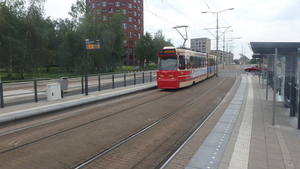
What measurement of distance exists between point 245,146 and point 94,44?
10.3 meters

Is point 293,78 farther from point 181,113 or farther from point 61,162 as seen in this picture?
point 61,162

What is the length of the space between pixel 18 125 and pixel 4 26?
27195 millimetres

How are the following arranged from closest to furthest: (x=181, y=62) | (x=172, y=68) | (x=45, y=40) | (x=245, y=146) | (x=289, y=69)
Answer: (x=245, y=146), (x=289, y=69), (x=172, y=68), (x=181, y=62), (x=45, y=40)

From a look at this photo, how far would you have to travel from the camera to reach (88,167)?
15.6ft

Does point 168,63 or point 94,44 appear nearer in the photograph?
point 94,44

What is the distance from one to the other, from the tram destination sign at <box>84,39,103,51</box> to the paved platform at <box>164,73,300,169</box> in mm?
7990

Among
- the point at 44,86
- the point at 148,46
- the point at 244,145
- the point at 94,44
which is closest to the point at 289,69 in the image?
the point at 244,145

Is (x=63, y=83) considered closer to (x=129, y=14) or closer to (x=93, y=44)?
(x=93, y=44)

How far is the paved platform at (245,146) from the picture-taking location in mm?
4770

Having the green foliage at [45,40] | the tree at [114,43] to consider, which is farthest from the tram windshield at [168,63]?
the tree at [114,43]

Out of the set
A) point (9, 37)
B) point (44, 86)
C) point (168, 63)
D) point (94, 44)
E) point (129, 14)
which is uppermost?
point (129, 14)

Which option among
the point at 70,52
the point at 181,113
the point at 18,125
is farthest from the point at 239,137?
the point at 70,52

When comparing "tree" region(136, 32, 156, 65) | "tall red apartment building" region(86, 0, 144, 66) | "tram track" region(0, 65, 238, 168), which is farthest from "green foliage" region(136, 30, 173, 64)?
"tram track" region(0, 65, 238, 168)

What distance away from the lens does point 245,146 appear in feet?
18.7
